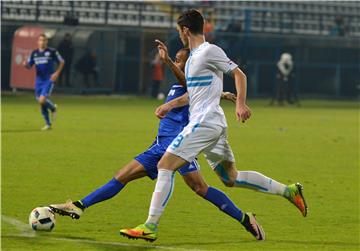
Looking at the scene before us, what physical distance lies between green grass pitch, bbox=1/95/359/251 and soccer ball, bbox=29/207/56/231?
13 cm

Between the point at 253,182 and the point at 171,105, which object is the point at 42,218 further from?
Answer: the point at 253,182

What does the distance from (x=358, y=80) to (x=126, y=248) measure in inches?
1540

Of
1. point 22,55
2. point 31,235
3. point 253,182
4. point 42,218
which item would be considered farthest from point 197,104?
point 22,55

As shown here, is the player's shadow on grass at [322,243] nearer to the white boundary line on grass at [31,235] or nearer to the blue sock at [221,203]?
the blue sock at [221,203]

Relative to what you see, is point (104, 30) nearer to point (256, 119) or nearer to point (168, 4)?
point (168, 4)

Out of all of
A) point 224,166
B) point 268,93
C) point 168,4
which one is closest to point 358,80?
point 268,93

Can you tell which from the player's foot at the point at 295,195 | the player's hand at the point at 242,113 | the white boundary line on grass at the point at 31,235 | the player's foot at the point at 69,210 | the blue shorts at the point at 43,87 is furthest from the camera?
the blue shorts at the point at 43,87

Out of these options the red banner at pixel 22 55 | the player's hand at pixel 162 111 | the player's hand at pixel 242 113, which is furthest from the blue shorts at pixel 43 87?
the player's hand at pixel 242 113

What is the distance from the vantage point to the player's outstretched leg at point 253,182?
10430 mm

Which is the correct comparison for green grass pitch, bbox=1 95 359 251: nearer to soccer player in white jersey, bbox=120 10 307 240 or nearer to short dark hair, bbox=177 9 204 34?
Answer: soccer player in white jersey, bbox=120 10 307 240

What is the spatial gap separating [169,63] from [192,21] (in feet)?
1.48

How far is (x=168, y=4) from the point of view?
47.3m

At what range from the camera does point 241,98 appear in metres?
9.46

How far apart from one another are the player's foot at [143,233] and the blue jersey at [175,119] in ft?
4.05
